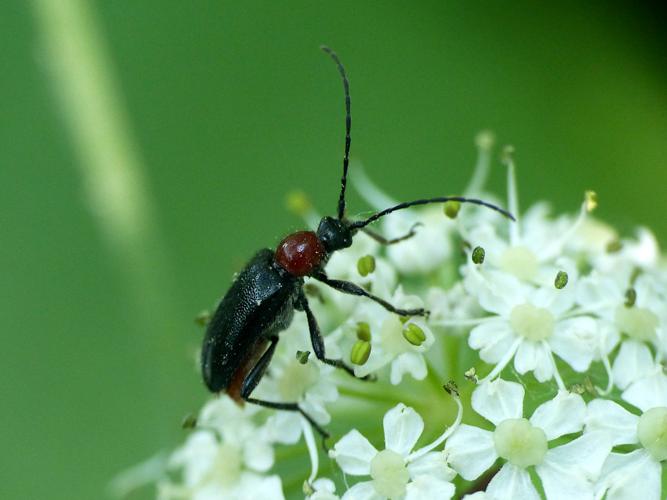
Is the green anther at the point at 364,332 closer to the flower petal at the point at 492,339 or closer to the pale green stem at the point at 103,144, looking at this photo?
the flower petal at the point at 492,339

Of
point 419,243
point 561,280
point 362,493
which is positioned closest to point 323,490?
point 362,493

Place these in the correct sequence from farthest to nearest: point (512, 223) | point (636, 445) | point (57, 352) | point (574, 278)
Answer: point (57, 352) < point (512, 223) < point (574, 278) < point (636, 445)

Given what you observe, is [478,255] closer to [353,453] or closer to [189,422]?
[353,453]

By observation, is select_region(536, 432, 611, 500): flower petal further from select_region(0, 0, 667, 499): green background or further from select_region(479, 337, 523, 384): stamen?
select_region(0, 0, 667, 499): green background

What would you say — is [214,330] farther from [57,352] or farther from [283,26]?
[283,26]

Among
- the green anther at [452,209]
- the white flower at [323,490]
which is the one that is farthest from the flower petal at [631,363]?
the white flower at [323,490]

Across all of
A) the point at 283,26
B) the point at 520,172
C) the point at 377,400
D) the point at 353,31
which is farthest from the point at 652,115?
the point at 377,400

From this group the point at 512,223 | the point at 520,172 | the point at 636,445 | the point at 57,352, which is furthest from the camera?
the point at 520,172
